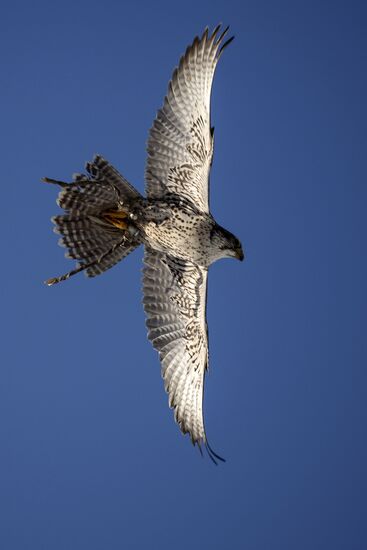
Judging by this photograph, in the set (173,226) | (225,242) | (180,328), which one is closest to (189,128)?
(173,226)

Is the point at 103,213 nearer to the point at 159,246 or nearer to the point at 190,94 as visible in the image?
the point at 159,246

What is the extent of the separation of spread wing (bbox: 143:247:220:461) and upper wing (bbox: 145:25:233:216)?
0.79 meters

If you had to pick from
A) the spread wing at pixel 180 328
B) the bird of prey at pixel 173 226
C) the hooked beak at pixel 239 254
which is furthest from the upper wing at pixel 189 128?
the spread wing at pixel 180 328

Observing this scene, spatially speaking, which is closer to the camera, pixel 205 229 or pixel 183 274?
pixel 205 229

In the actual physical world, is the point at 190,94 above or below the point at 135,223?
above

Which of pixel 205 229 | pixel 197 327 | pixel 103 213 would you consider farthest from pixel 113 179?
pixel 197 327

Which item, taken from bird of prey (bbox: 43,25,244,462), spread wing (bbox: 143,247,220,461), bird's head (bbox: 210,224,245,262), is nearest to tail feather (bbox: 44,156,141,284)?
bird of prey (bbox: 43,25,244,462)

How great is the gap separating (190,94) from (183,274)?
1.80m

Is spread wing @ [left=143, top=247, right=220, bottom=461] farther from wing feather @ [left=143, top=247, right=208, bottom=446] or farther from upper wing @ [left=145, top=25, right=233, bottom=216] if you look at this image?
upper wing @ [left=145, top=25, right=233, bottom=216]

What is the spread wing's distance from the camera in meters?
9.33

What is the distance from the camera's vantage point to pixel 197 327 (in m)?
9.41

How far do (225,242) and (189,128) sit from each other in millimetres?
1184

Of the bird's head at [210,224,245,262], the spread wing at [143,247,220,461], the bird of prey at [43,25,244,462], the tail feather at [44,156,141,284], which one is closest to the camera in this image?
the bird's head at [210,224,245,262]

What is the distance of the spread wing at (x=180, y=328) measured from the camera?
9328mm
